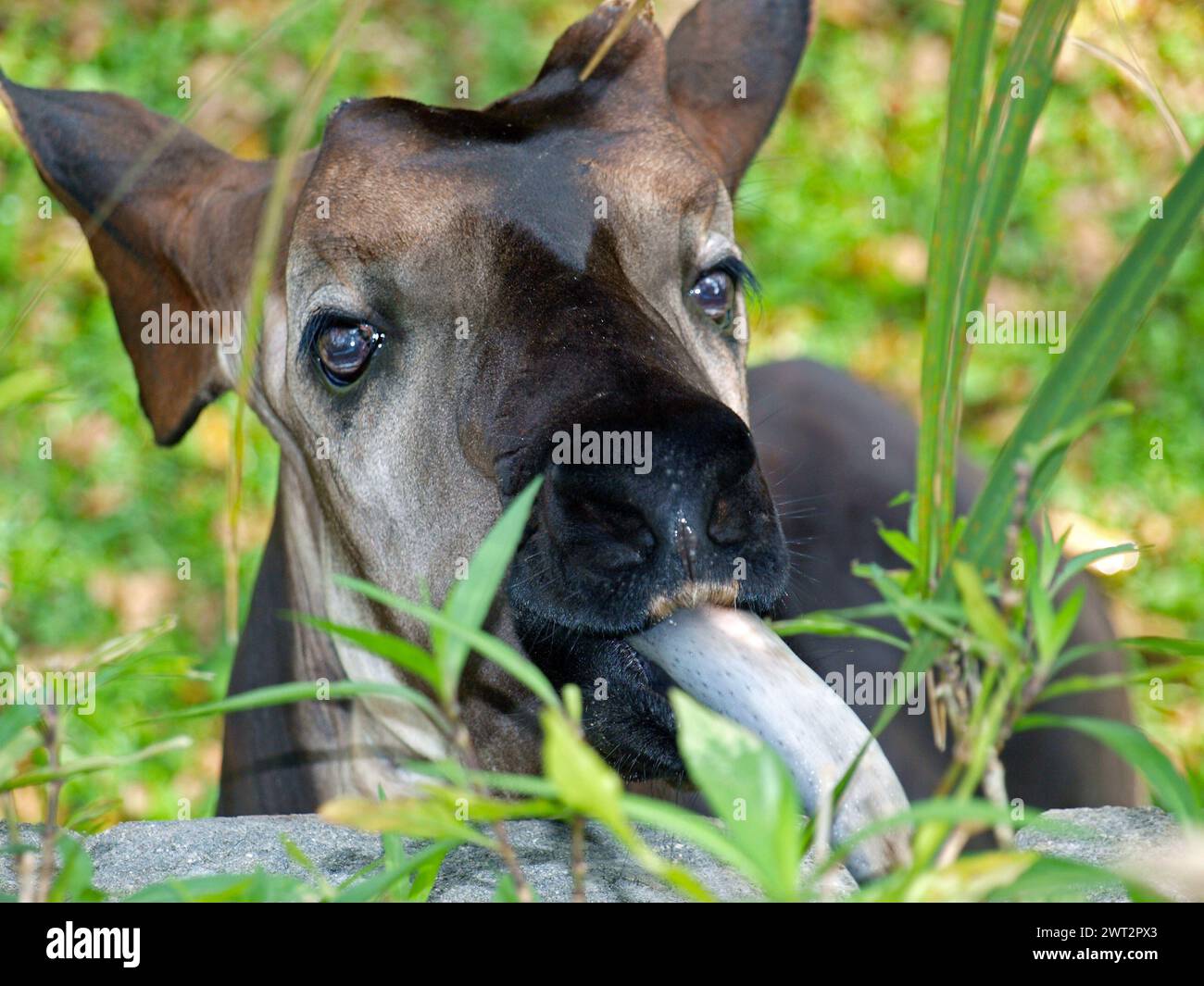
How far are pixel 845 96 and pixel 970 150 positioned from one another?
578cm

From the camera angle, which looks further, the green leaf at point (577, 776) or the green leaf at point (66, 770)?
the green leaf at point (66, 770)

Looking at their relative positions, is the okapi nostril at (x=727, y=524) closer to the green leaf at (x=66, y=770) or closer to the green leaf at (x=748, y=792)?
the green leaf at (x=66, y=770)

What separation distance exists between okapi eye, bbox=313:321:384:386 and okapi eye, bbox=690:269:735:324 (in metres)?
0.67

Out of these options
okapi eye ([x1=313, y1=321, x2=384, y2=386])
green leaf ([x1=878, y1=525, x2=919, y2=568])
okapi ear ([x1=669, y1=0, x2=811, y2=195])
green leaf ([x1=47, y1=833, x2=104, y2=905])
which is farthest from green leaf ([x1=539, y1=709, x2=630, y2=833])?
okapi ear ([x1=669, y1=0, x2=811, y2=195])

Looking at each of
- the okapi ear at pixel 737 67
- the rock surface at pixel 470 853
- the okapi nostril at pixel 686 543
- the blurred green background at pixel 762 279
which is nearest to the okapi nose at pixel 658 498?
the okapi nostril at pixel 686 543

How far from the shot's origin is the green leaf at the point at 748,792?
1.11 m

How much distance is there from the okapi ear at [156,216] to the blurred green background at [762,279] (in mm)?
1860

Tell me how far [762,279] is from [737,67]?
3021 millimetres

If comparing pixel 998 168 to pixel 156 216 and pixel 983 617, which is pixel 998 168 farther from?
pixel 156 216

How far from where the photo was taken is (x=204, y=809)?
499 centimetres

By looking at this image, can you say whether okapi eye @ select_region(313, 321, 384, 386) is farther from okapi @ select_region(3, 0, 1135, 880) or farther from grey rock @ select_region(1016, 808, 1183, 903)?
grey rock @ select_region(1016, 808, 1183, 903)

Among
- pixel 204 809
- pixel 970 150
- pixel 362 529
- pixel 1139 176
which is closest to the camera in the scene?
pixel 970 150
